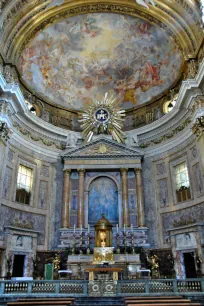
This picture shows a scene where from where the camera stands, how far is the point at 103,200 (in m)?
20.0

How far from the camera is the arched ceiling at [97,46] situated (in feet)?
63.2

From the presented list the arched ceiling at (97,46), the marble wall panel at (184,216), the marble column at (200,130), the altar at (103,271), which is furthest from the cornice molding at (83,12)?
the altar at (103,271)

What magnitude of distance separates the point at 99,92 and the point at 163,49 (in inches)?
240

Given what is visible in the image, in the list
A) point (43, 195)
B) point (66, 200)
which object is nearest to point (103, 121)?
point (66, 200)

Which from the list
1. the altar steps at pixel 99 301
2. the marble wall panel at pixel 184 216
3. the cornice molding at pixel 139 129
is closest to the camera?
the altar steps at pixel 99 301

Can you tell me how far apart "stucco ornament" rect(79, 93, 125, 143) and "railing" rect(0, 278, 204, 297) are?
12.1 meters

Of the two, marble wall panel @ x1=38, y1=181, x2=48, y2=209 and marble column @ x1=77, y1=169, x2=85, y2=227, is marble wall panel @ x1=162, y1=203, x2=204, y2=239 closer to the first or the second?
marble column @ x1=77, y1=169, x2=85, y2=227

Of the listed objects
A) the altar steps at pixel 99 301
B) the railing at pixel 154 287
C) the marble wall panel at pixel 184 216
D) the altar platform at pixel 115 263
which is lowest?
the altar steps at pixel 99 301

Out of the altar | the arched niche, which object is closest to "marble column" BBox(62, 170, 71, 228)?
the arched niche

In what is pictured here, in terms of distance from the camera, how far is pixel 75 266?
16438mm

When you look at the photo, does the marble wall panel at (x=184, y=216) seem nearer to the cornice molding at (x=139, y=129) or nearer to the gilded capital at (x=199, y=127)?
the gilded capital at (x=199, y=127)

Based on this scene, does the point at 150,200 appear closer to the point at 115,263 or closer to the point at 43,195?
the point at 115,263

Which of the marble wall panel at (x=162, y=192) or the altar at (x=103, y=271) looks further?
the marble wall panel at (x=162, y=192)

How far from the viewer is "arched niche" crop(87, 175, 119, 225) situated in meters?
19.6
